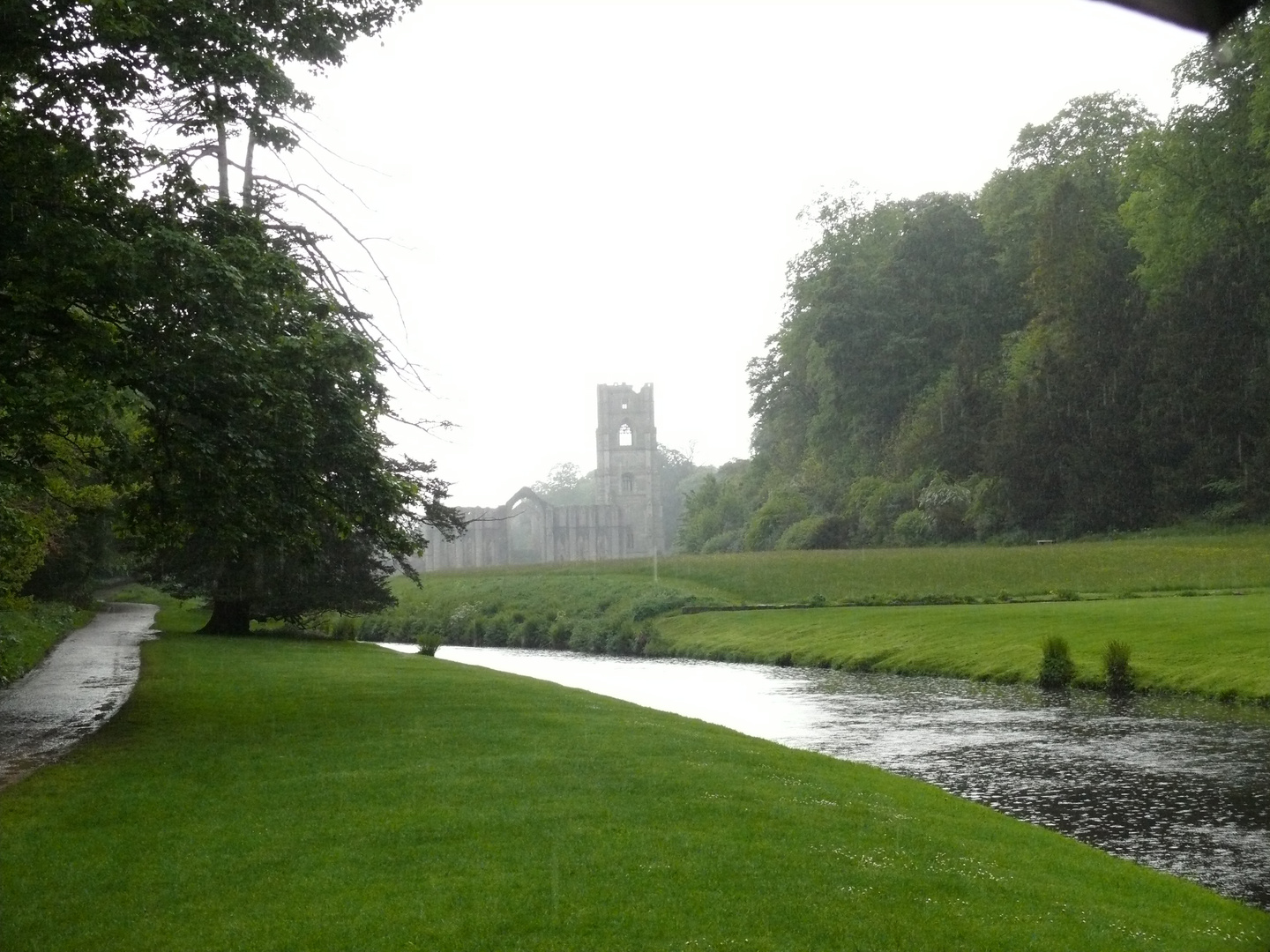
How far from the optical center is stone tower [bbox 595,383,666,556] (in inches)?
4722

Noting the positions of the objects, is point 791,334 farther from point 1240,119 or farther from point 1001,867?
point 1001,867

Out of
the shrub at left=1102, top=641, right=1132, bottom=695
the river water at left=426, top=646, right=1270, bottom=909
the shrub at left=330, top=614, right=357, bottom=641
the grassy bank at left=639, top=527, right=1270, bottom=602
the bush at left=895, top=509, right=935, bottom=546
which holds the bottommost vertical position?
the river water at left=426, top=646, right=1270, bottom=909

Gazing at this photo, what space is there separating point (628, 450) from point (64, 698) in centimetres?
10216

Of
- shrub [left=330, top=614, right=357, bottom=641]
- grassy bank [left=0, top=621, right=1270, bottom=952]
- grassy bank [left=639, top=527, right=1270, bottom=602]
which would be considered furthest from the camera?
shrub [left=330, top=614, right=357, bottom=641]

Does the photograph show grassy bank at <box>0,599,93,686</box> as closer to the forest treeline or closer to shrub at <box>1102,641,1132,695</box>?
shrub at <box>1102,641,1132,695</box>

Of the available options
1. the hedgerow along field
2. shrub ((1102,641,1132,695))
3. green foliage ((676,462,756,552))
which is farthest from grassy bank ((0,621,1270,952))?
green foliage ((676,462,756,552))

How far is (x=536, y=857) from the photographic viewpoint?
8938 mm

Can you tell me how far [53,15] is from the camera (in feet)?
45.6

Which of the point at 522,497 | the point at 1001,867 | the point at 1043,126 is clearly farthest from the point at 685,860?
the point at 522,497

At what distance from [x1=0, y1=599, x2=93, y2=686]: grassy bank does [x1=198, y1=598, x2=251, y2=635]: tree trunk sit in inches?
164

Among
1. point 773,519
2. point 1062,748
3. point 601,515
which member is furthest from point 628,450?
point 1062,748

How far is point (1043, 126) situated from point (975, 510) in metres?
28.6

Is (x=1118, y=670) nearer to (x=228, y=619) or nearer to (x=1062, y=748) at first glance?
(x=1062, y=748)

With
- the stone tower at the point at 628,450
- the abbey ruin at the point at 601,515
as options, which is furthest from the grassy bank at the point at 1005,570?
the stone tower at the point at 628,450
